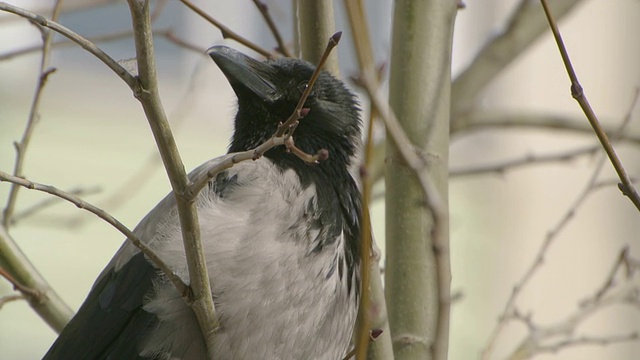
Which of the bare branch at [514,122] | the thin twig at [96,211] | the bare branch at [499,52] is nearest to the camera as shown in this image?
the thin twig at [96,211]

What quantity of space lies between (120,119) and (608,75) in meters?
5.07

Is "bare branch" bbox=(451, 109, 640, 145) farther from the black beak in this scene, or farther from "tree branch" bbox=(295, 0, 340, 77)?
"tree branch" bbox=(295, 0, 340, 77)

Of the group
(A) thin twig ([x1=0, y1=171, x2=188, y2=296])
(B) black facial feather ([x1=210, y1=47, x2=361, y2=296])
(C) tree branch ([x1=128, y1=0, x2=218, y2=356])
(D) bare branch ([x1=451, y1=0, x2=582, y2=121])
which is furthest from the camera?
(D) bare branch ([x1=451, y1=0, x2=582, y2=121])

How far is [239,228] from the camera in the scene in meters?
2.63

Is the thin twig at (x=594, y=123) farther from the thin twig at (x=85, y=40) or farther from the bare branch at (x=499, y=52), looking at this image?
the bare branch at (x=499, y=52)

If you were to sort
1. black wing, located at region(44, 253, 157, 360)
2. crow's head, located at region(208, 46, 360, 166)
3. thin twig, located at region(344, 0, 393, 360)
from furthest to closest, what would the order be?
crow's head, located at region(208, 46, 360, 166)
black wing, located at region(44, 253, 157, 360)
thin twig, located at region(344, 0, 393, 360)

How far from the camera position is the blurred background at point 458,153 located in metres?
7.20

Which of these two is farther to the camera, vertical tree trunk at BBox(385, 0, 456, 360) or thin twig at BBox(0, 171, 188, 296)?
vertical tree trunk at BBox(385, 0, 456, 360)

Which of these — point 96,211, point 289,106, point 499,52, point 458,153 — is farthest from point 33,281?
point 458,153

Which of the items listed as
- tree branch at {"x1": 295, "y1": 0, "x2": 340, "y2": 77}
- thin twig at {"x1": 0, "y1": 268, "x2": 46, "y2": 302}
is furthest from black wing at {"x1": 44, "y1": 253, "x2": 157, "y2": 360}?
tree branch at {"x1": 295, "y1": 0, "x2": 340, "y2": 77}

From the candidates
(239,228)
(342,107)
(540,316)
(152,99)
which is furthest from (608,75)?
(152,99)

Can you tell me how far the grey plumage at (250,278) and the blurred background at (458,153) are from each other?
362 centimetres

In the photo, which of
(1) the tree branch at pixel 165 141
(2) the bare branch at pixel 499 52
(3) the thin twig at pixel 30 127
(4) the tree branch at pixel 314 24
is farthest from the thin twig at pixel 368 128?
(2) the bare branch at pixel 499 52

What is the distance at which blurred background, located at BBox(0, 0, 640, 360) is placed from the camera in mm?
7195
